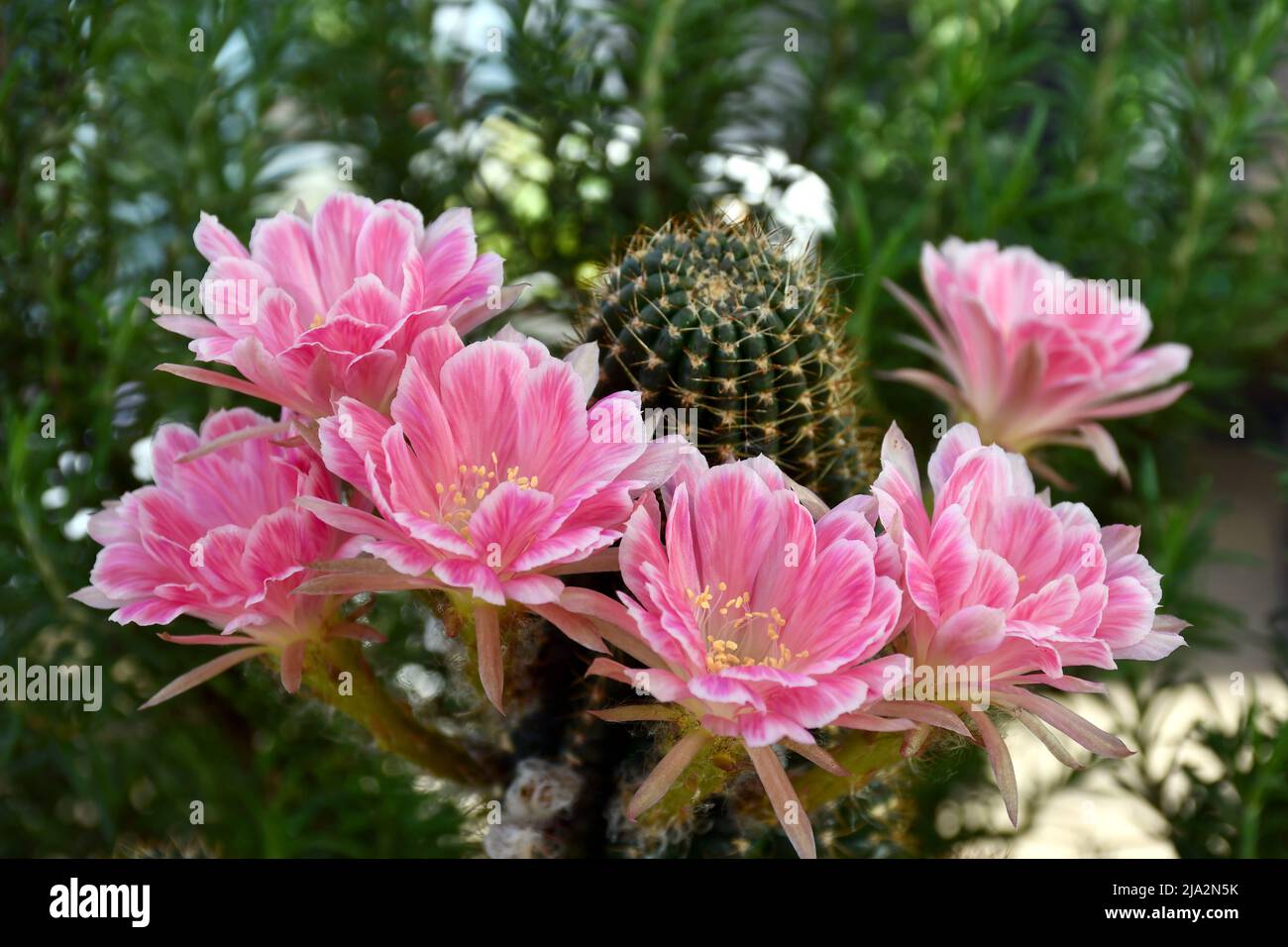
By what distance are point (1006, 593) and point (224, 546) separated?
0.24m

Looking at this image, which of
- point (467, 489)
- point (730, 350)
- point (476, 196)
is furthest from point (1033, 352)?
point (476, 196)

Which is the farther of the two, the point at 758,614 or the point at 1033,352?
the point at 1033,352

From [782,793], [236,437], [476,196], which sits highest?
[476,196]

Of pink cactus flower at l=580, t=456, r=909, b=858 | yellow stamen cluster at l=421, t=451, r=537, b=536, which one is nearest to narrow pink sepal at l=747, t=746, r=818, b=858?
pink cactus flower at l=580, t=456, r=909, b=858

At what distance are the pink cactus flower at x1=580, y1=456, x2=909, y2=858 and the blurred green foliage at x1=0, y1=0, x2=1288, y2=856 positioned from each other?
0.97 feet

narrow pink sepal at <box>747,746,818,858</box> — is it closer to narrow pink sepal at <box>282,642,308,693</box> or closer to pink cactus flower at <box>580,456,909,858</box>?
pink cactus flower at <box>580,456,909,858</box>

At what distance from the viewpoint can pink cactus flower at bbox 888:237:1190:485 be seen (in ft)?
1.61

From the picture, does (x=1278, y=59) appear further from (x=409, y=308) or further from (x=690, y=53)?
(x=409, y=308)

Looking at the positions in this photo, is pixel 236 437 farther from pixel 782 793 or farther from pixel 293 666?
pixel 782 793

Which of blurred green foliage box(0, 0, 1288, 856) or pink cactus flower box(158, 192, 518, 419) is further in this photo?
blurred green foliage box(0, 0, 1288, 856)

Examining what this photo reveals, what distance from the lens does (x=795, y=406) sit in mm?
420

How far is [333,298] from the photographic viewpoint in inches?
15.7

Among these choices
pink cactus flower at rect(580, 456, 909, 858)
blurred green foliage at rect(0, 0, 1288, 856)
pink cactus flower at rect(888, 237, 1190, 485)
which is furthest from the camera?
blurred green foliage at rect(0, 0, 1288, 856)

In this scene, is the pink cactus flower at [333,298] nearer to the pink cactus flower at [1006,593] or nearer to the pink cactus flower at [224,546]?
the pink cactus flower at [224,546]
